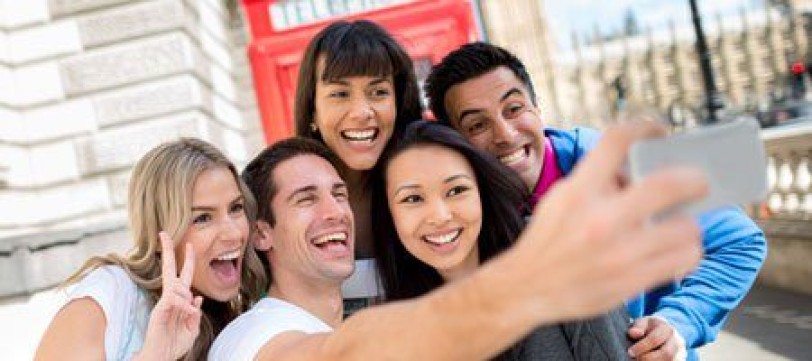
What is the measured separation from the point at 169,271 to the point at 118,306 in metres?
0.18

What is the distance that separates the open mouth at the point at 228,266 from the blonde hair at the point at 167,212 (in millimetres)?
34

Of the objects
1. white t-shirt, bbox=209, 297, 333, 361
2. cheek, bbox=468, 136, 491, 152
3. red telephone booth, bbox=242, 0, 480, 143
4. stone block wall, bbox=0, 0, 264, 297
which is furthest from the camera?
stone block wall, bbox=0, 0, 264, 297

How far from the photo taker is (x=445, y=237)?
1828 mm

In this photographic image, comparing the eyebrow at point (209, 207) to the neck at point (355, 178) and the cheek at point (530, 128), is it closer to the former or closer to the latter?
the neck at point (355, 178)

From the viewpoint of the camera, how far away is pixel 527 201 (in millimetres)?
2123

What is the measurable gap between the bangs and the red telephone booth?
1853 mm

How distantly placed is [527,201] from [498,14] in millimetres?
88845

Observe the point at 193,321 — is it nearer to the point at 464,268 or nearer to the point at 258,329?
the point at 258,329

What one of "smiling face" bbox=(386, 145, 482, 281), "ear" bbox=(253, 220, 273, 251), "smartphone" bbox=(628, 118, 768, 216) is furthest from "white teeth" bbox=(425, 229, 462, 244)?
"smartphone" bbox=(628, 118, 768, 216)

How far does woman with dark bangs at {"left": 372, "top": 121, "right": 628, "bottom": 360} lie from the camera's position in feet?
5.91

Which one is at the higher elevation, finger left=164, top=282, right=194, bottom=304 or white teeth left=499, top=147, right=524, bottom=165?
white teeth left=499, top=147, right=524, bottom=165

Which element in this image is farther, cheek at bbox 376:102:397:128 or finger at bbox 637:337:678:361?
cheek at bbox 376:102:397:128

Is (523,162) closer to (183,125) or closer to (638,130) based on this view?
(638,130)

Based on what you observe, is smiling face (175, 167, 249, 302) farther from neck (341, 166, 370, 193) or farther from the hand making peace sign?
neck (341, 166, 370, 193)
